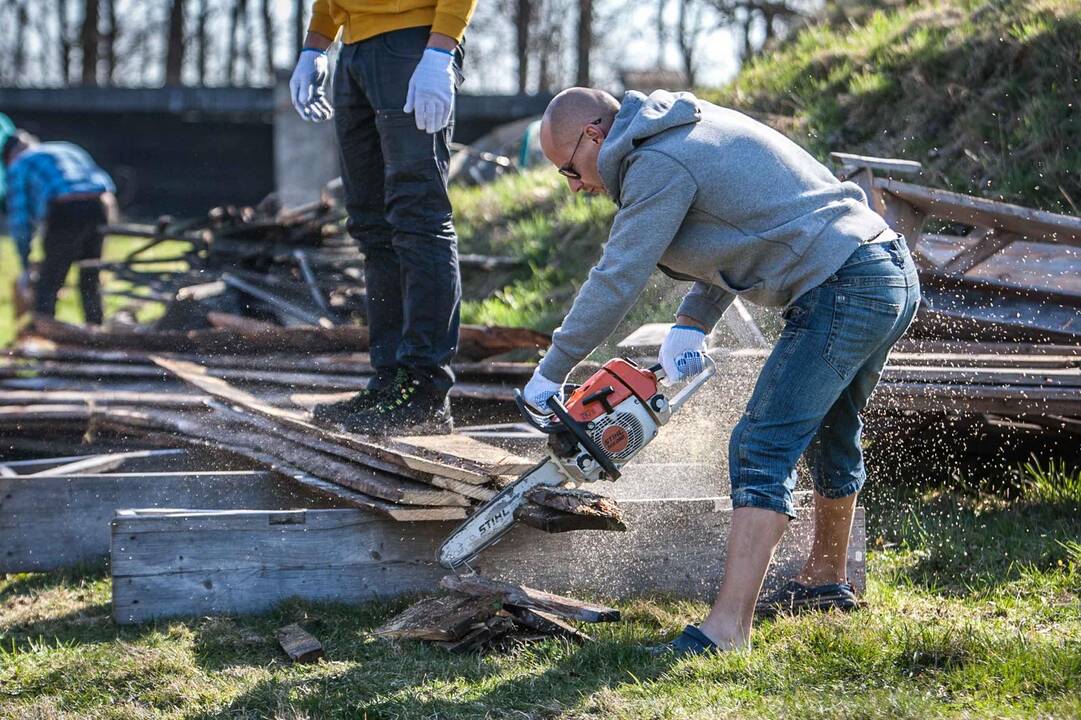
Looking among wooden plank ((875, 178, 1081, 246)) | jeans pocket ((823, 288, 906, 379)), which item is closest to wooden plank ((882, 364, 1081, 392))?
wooden plank ((875, 178, 1081, 246))

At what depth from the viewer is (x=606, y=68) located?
2472 centimetres

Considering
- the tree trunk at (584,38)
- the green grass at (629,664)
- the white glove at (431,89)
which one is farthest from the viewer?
the tree trunk at (584,38)

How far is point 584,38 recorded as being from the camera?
22594mm

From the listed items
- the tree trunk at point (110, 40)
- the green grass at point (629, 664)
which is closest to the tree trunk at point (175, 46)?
the tree trunk at point (110, 40)

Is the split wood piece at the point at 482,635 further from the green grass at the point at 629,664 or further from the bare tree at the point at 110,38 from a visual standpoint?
the bare tree at the point at 110,38

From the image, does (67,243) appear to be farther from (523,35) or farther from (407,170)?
(523,35)

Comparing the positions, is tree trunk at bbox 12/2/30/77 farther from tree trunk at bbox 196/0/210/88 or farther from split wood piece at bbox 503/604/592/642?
split wood piece at bbox 503/604/592/642

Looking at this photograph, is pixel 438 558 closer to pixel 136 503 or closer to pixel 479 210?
pixel 136 503

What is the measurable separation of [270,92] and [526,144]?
10004 mm

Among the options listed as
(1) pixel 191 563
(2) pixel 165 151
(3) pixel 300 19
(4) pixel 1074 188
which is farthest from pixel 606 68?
(1) pixel 191 563

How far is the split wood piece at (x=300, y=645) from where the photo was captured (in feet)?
10.7

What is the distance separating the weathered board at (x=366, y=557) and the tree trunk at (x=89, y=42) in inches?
994

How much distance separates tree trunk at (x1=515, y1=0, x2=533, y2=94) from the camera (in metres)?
23.9

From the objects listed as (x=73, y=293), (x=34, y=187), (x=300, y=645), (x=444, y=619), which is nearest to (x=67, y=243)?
(x=34, y=187)
